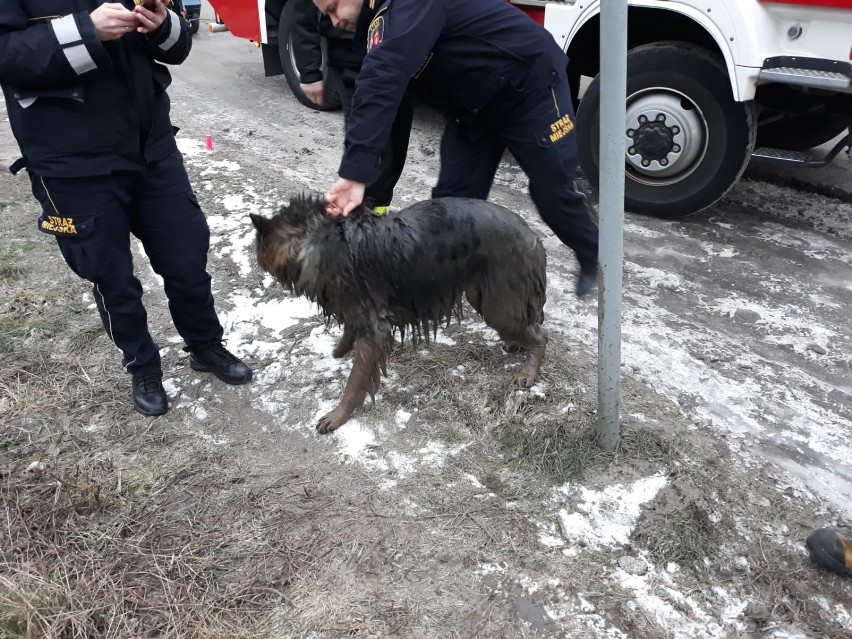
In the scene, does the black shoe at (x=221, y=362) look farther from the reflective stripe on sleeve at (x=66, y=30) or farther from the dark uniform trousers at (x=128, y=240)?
the reflective stripe on sleeve at (x=66, y=30)

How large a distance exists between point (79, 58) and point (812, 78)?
3896mm

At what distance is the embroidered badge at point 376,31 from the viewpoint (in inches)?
95.9

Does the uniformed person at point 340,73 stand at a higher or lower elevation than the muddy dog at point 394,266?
higher

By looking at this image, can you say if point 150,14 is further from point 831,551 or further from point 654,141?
point 654,141

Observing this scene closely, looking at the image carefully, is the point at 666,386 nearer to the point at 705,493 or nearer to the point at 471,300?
Result: the point at 705,493

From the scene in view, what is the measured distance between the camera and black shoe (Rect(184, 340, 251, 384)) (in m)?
3.27

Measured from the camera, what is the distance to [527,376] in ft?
10.4

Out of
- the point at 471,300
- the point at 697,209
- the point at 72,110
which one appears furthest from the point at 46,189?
the point at 697,209

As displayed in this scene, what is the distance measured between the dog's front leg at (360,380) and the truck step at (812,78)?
2969mm

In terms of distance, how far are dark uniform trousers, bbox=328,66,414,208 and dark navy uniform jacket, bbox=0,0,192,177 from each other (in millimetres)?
1166

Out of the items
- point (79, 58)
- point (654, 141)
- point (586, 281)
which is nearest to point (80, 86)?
point (79, 58)

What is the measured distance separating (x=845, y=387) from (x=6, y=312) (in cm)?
477

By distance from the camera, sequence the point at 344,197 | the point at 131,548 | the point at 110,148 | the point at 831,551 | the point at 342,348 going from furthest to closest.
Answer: the point at 342,348 < the point at 344,197 < the point at 110,148 < the point at 131,548 < the point at 831,551

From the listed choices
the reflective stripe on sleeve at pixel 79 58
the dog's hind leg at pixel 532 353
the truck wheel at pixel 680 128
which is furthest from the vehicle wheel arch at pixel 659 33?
the reflective stripe on sleeve at pixel 79 58
